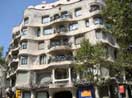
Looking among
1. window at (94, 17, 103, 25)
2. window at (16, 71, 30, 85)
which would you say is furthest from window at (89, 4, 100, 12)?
window at (16, 71, 30, 85)

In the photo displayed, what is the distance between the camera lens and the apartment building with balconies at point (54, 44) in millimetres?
40594

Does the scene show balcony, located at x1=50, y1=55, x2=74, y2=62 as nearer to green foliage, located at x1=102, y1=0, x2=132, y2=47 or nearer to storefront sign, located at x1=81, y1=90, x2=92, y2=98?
storefront sign, located at x1=81, y1=90, x2=92, y2=98

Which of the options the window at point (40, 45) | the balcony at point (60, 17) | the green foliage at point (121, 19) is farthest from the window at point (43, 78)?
the green foliage at point (121, 19)

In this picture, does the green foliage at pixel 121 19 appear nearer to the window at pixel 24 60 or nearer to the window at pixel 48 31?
the window at pixel 24 60

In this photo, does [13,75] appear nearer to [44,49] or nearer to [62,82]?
[44,49]

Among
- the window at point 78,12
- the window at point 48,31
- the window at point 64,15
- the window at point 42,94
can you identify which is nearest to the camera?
the window at point 42,94

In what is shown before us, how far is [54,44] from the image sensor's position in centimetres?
4425

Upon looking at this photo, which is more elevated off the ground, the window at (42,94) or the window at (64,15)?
the window at (64,15)

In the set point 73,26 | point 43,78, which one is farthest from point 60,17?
point 43,78

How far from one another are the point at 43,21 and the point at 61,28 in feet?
13.8

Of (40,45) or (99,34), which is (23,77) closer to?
(40,45)

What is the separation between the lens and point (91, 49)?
30.8 meters

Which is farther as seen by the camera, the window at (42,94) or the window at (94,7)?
the window at (94,7)

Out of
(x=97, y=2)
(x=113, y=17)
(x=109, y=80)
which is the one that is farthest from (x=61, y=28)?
(x=113, y=17)
